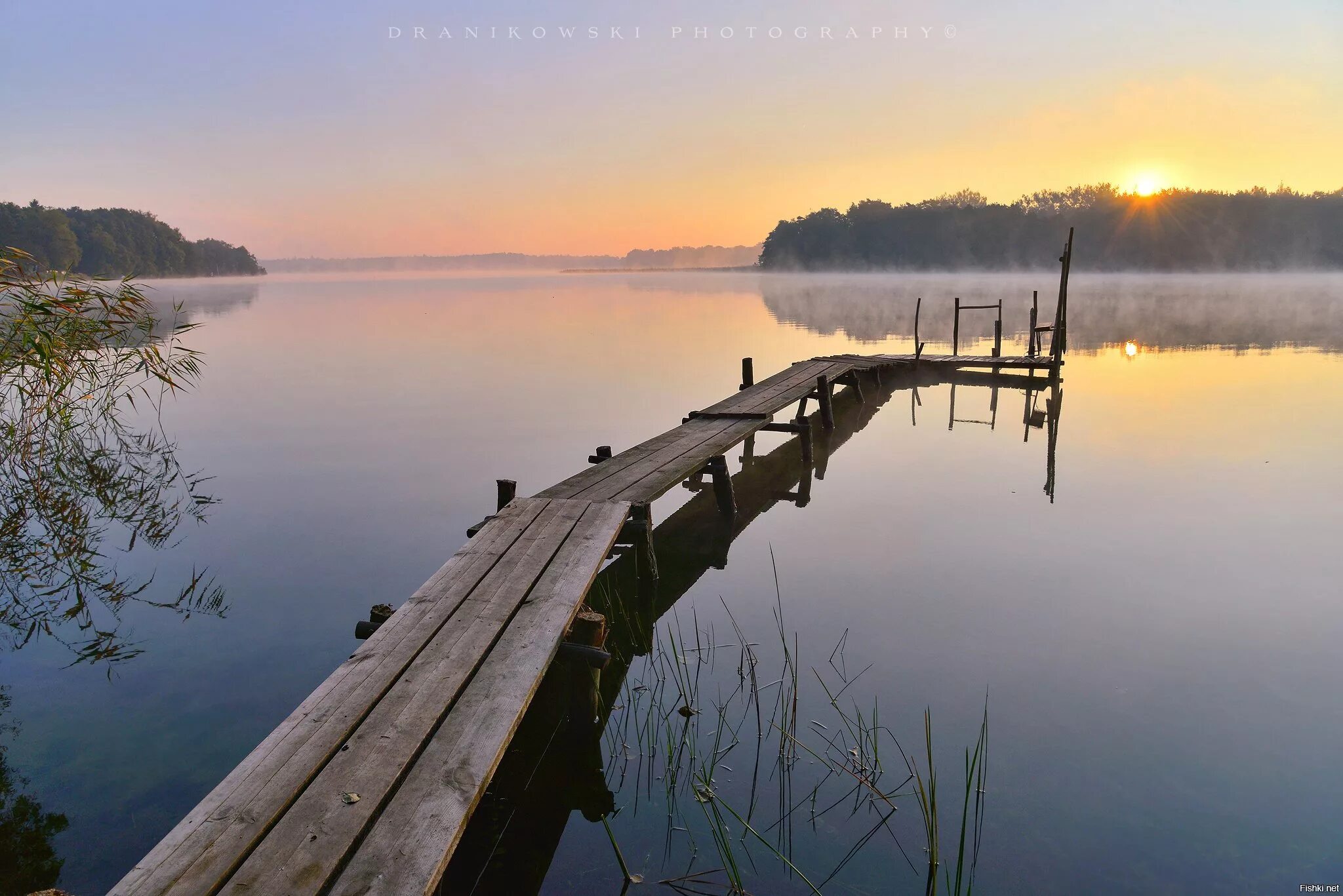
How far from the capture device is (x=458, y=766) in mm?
2963

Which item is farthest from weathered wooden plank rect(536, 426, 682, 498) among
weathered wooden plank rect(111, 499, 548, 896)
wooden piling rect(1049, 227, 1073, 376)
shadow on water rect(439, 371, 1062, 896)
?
wooden piling rect(1049, 227, 1073, 376)

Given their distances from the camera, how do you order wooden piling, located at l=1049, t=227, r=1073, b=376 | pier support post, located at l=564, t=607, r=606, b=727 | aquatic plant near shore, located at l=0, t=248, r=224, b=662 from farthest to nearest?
wooden piling, located at l=1049, t=227, r=1073, b=376 < aquatic plant near shore, located at l=0, t=248, r=224, b=662 < pier support post, located at l=564, t=607, r=606, b=727

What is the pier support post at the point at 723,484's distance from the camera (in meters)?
8.62

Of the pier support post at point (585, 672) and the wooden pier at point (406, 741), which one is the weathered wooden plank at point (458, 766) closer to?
the wooden pier at point (406, 741)

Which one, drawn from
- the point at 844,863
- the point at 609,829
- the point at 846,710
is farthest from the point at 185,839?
the point at 846,710

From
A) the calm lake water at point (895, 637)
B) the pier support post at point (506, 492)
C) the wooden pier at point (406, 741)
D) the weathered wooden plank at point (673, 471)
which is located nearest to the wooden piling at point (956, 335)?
the calm lake water at point (895, 637)

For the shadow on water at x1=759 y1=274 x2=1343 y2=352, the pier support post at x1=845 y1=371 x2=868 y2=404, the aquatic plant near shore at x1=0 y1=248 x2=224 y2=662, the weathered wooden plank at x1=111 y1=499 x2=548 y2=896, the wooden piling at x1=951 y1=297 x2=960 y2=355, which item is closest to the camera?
the weathered wooden plank at x1=111 y1=499 x2=548 y2=896

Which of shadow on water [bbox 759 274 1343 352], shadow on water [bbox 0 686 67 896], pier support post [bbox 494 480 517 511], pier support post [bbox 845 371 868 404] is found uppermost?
pier support post [bbox 494 480 517 511]

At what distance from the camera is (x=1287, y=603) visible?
642 cm

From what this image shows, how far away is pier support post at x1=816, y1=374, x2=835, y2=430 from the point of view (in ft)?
45.9

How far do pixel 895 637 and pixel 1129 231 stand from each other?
115 metres

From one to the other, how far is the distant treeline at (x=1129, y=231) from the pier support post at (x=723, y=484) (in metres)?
109

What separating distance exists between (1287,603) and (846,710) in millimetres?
3910

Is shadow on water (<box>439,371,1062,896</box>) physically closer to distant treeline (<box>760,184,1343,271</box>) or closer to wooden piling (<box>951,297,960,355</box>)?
wooden piling (<box>951,297,960,355</box>)
